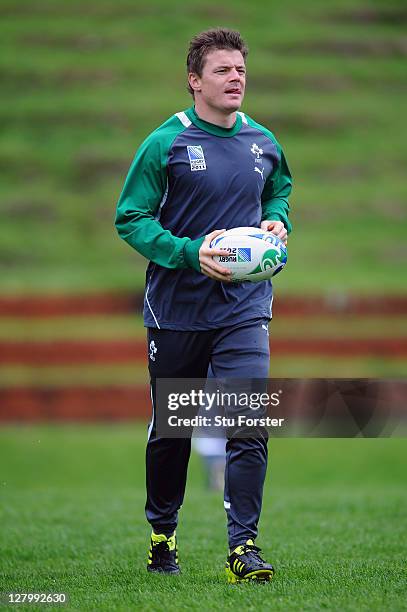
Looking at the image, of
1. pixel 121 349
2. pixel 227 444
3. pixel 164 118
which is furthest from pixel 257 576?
pixel 164 118

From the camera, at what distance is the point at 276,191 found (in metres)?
4.52

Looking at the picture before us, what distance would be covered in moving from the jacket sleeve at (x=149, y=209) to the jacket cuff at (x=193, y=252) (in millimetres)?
14

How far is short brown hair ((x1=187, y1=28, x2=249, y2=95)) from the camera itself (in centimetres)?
421

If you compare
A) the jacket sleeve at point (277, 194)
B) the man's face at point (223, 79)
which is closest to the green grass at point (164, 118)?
the jacket sleeve at point (277, 194)

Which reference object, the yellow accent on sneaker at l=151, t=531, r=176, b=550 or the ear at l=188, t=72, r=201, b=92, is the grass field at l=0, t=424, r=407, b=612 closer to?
the yellow accent on sneaker at l=151, t=531, r=176, b=550

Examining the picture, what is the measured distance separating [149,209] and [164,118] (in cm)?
2428

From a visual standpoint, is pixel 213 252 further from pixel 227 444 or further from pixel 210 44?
pixel 210 44

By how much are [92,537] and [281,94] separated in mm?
26554

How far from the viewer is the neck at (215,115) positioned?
4.25 meters

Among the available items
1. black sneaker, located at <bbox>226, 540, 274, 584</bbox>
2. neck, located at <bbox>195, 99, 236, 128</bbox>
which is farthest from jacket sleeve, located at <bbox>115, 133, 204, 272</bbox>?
black sneaker, located at <bbox>226, 540, 274, 584</bbox>

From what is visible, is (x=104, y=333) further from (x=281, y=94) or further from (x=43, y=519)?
(x=281, y=94)

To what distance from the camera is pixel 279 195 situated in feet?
14.8

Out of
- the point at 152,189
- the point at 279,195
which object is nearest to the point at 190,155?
the point at 152,189

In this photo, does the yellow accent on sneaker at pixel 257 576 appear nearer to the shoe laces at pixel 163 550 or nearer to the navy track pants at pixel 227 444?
the navy track pants at pixel 227 444
